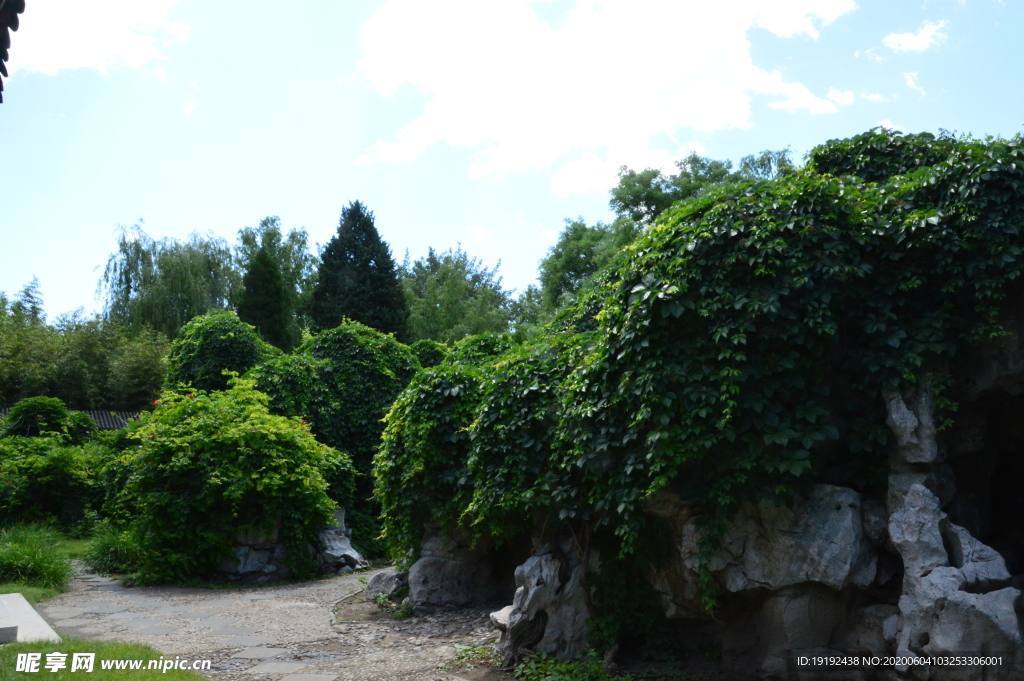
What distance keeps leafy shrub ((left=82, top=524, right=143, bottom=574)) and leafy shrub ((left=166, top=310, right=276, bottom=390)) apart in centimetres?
469

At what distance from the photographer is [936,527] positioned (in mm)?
5055

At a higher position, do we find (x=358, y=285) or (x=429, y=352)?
(x=358, y=285)

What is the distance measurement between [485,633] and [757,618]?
2.97 m

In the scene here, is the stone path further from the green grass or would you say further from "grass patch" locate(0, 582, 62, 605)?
the green grass

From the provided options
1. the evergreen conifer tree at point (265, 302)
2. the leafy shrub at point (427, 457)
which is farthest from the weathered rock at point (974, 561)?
the evergreen conifer tree at point (265, 302)

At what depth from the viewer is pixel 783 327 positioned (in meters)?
5.46

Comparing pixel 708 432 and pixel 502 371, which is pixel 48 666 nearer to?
pixel 502 371

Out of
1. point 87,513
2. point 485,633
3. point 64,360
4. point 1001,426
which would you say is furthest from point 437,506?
point 64,360

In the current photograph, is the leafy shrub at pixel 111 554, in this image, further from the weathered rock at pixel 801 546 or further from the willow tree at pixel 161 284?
the willow tree at pixel 161 284

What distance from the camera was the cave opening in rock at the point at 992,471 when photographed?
19.4 feet

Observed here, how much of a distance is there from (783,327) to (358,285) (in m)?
26.9

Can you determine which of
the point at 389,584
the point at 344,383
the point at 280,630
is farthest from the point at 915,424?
the point at 344,383

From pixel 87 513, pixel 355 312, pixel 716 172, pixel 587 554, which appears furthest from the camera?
pixel 355 312

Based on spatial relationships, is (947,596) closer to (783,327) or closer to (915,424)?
(915,424)
